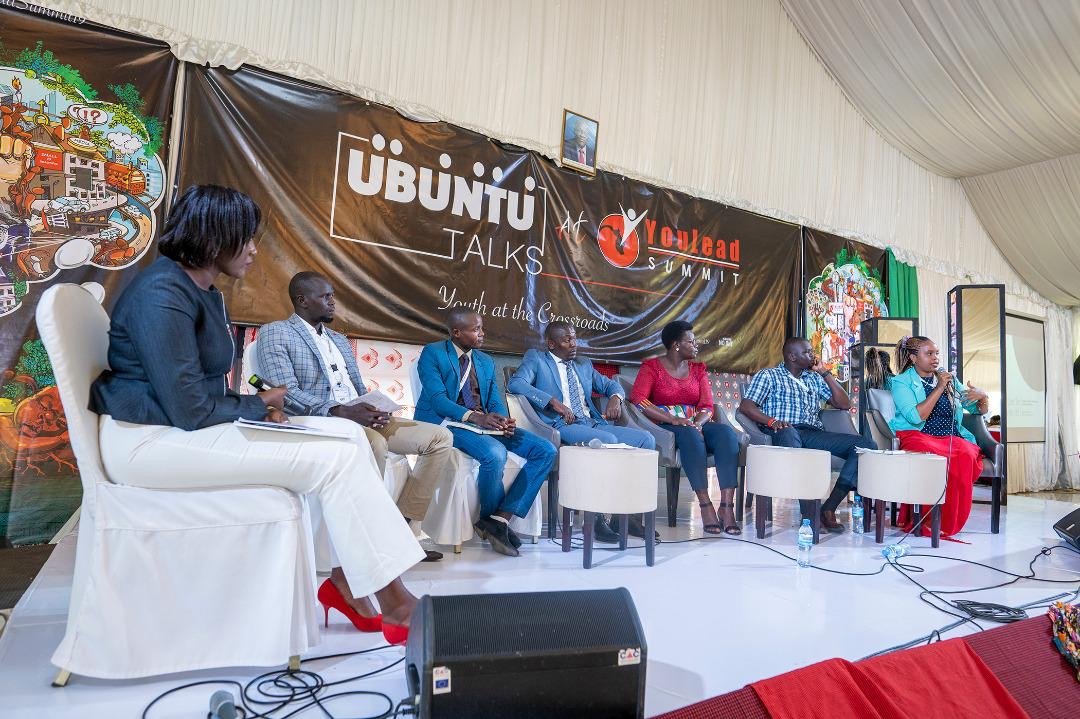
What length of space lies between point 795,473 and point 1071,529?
153 cm

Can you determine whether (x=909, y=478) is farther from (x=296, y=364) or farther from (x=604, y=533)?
(x=296, y=364)

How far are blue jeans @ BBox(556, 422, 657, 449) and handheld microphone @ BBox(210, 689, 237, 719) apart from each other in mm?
2403

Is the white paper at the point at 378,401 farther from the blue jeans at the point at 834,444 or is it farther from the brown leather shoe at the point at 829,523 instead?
the brown leather shoe at the point at 829,523

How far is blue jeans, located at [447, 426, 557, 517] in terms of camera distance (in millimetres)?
3195

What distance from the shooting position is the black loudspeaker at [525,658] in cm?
115

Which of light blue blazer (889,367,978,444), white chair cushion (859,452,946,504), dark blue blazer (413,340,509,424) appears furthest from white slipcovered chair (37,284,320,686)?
light blue blazer (889,367,978,444)

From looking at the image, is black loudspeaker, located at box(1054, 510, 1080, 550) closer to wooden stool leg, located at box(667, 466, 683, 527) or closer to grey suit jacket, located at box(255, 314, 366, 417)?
wooden stool leg, located at box(667, 466, 683, 527)

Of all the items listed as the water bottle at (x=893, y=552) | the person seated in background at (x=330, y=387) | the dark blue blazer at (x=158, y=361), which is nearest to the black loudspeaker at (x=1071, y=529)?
the water bottle at (x=893, y=552)

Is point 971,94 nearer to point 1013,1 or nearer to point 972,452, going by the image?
point 1013,1

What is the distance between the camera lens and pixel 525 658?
1177 mm

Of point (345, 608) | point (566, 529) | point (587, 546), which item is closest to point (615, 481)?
point (587, 546)

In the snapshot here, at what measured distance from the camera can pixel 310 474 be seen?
5.78 ft

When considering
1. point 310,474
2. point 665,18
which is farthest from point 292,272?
point 665,18


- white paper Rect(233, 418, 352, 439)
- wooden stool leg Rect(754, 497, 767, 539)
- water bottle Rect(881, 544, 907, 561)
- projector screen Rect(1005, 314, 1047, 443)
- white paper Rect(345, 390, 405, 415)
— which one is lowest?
water bottle Rect(881, 544, 907, 561)
